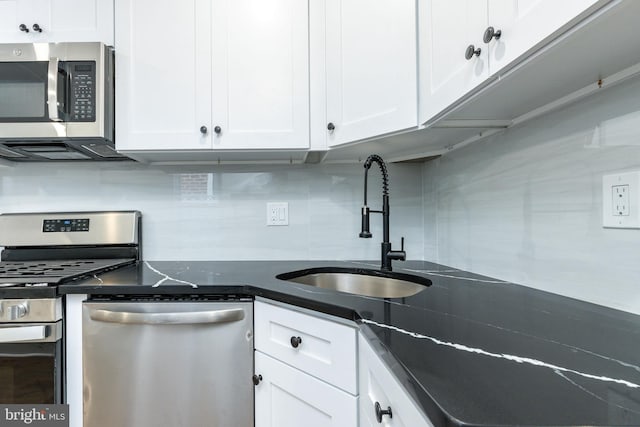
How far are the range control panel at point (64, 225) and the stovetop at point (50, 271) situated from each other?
0.49ft

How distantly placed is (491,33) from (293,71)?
86cm

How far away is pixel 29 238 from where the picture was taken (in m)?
1.58

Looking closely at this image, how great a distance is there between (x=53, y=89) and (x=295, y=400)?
1426 mm

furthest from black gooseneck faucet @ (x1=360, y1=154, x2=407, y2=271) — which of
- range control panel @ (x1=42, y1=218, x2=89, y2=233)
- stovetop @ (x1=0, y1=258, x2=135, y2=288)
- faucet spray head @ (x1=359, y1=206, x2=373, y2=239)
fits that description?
range control panel @ (x1=42, y1=218, x2=89, y2=233)

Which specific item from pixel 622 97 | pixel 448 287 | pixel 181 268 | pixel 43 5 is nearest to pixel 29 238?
pixel 181 268

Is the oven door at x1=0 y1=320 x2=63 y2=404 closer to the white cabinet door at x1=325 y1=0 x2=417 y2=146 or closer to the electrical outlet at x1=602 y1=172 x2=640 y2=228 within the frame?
the white cabinet door at x1=325 y1=0 x2=417 y2=146

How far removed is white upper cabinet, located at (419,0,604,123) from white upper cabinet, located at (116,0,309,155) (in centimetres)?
55

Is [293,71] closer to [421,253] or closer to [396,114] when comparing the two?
[396,114]

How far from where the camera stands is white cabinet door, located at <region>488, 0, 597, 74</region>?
0.53 metres

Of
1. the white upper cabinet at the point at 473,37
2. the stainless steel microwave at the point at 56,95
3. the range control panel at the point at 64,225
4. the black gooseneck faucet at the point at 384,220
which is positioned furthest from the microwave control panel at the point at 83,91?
the white upper cabinet at the point at 473,37

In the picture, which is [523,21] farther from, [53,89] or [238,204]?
[53,89]

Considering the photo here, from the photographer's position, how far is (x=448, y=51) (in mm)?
889

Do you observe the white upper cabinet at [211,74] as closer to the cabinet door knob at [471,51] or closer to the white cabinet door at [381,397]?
the cabinet door knob at [471,51]

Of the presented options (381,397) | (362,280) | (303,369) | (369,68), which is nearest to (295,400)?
(303,369)
